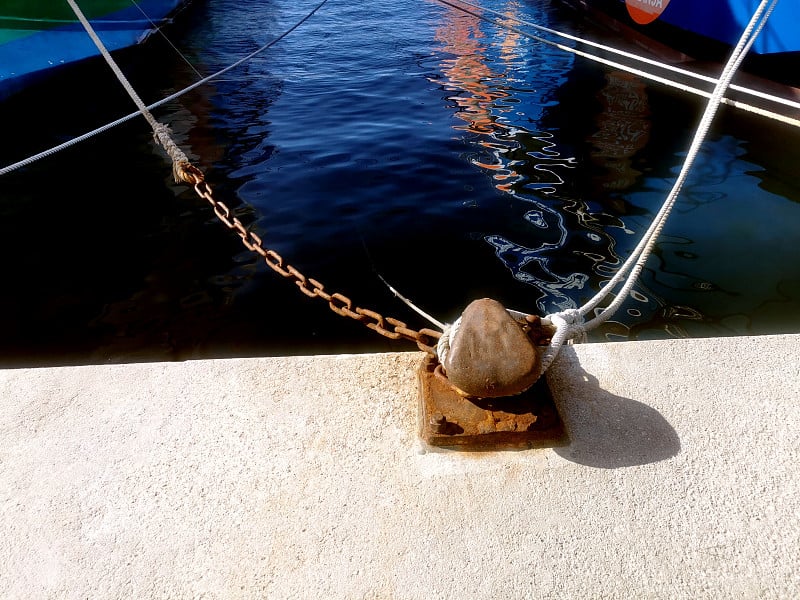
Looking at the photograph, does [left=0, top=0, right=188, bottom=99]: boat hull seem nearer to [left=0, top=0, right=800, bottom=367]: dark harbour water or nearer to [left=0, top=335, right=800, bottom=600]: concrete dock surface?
[left=0, top=0, right=800, bottom=367]: dark harbour water

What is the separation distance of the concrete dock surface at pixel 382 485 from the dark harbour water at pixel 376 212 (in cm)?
161

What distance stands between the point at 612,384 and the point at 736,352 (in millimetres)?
573

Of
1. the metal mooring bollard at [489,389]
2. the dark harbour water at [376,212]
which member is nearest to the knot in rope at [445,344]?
the metal mooring bollard at [489,389]

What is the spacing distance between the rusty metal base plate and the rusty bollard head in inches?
5.3

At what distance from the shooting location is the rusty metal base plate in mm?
1679

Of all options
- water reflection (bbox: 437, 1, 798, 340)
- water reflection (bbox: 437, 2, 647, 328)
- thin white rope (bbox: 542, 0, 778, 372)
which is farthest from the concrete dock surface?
water reflection (bbox: 437, 2, 647, 328)

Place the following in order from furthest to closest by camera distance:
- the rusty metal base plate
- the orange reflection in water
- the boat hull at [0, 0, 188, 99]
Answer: the boat hull at [0, 0, 188, 99], the orange reflection in water, the rusty metal base plate

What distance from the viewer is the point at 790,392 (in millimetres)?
1891

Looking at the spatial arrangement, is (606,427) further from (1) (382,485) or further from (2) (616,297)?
(1) (382,485)

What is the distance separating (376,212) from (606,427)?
152 inches

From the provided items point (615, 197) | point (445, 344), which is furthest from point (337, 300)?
point (615, 197)

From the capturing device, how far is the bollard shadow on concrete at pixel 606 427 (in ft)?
5.55

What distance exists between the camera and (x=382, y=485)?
64.0 inches

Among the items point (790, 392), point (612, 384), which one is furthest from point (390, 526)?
point (790, 392)
